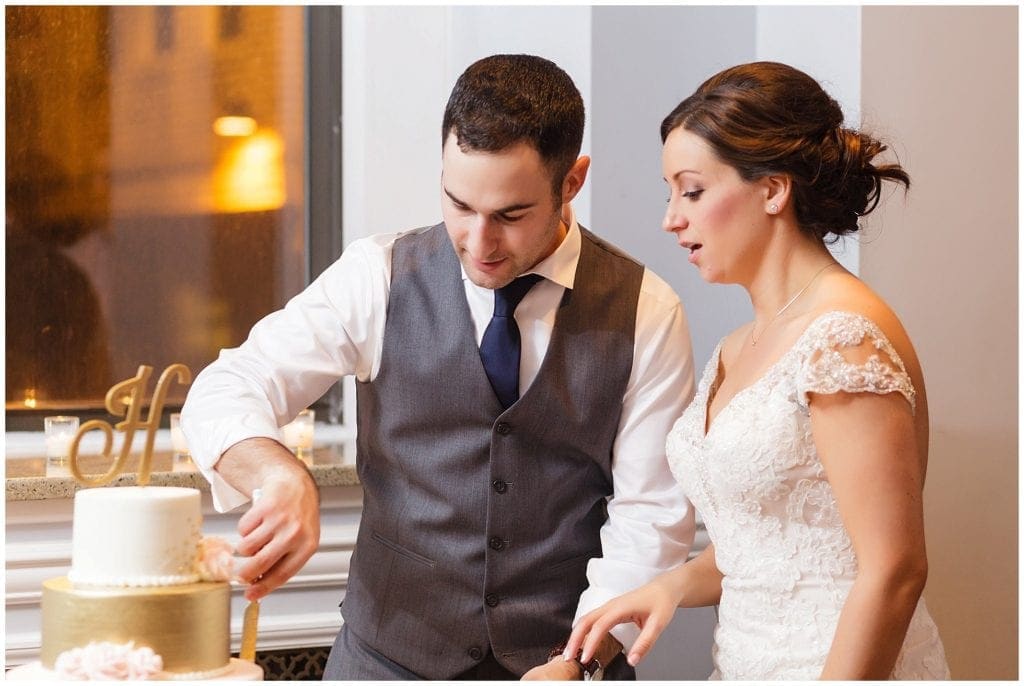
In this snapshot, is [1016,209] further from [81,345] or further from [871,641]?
[81,345]

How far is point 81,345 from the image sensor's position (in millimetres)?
2715

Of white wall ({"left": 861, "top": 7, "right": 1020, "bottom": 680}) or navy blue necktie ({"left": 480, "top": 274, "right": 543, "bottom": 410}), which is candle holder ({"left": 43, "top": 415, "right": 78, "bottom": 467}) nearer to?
navy blue necktie ({"left": 480, "top": 274, "right": 543, "bottom": 410})

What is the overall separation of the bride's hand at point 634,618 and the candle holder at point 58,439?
1295 millimetres

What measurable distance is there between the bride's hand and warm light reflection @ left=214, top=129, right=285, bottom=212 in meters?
1.62

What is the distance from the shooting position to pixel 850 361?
146 centimetres

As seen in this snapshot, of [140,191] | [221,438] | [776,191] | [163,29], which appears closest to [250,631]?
[221,438]

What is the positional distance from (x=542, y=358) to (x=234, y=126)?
1367mm

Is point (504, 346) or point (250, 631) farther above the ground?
point (504, 346)

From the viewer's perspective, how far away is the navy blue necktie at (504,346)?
1.82m

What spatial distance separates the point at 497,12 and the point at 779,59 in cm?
67

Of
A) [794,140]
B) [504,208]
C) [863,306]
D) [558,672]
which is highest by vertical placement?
[794,140]

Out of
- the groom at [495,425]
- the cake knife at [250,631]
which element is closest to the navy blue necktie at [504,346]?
the groom at [495,425]

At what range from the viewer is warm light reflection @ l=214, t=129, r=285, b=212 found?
2830mm

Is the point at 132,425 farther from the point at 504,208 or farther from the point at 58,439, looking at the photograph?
the point at 504,208
